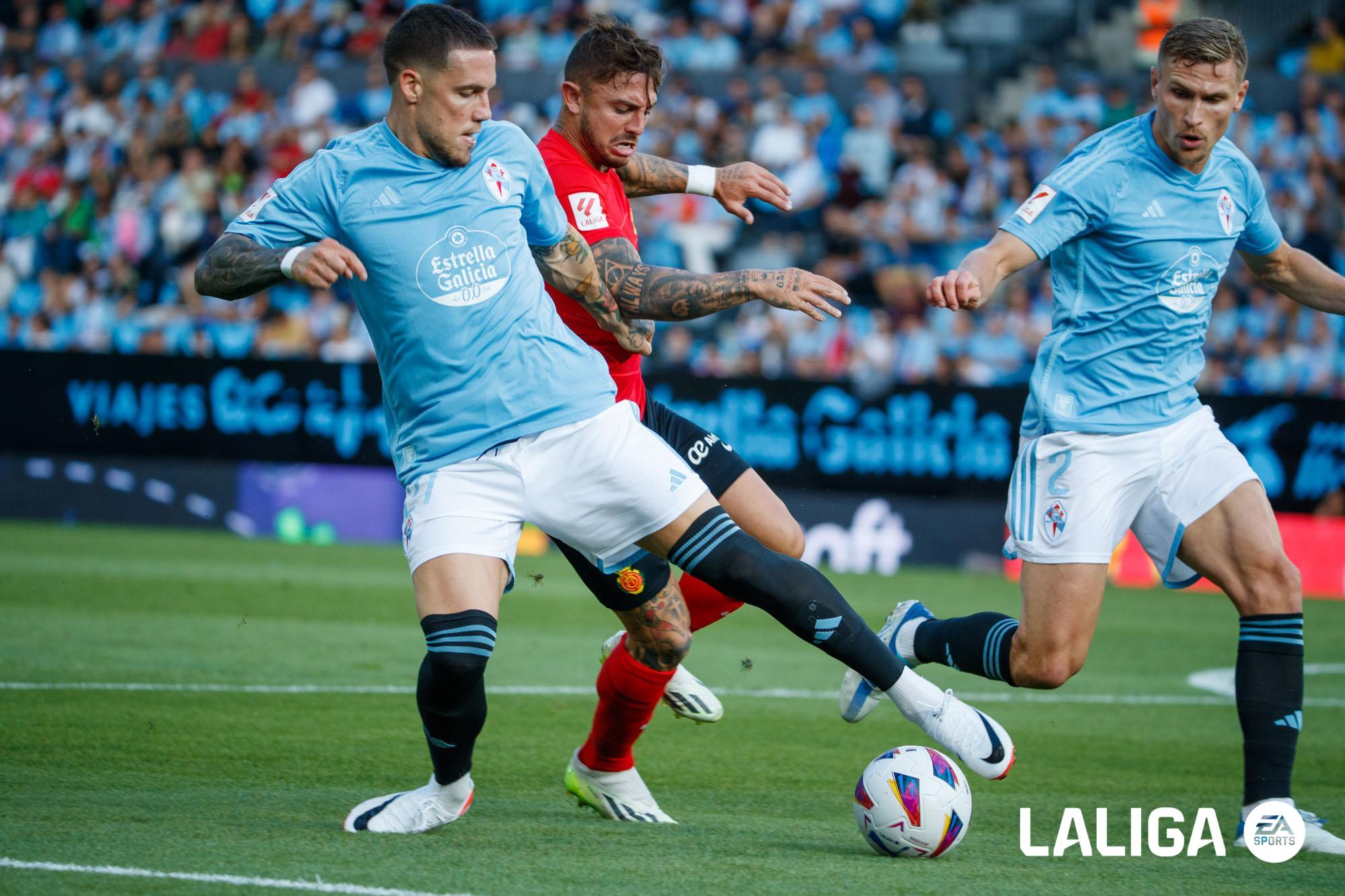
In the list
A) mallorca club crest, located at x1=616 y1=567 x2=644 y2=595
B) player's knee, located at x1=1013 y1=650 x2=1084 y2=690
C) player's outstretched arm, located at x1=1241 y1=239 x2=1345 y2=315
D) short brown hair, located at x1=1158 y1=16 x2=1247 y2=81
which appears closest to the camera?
short brown hair, located at x1=1158 y1=16 x2=1247 y2=81

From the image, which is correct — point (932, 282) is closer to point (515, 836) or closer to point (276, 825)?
point (515, 836)

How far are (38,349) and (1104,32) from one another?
13732mm

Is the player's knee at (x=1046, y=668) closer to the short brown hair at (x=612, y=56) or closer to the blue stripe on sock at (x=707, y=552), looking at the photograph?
the blue stripe on sock at (x=707, y=552)

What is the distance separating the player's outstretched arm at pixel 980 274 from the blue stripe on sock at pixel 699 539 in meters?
0.93

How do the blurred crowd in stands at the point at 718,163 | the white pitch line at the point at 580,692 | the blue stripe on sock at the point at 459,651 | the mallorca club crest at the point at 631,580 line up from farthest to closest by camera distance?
1. the blurred crowd in stands at the point at 718,163
2. the white pitch line at the point at 580,692
3. the mallorca club crest at the point at 631,580
4. the blue stripe on sock at the point at 459,651

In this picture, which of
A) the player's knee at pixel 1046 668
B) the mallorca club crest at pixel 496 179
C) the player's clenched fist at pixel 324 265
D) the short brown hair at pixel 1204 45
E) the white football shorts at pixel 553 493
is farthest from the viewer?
the player's knee at pixel 1046 668

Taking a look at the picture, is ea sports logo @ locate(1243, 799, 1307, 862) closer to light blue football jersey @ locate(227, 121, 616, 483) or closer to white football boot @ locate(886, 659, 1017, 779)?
white football boot @ locate(886, 659, 1017, 779)

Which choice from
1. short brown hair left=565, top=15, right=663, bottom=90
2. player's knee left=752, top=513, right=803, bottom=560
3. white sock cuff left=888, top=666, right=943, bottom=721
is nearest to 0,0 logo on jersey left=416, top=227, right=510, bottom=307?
short brown hair left=565, top=15, right=663, bottom=90

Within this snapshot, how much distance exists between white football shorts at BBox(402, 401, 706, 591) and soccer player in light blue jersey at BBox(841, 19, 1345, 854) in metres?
1.20

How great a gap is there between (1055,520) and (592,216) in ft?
6.30

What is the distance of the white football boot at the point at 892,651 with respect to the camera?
18.5 ft

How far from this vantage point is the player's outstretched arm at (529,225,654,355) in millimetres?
5301

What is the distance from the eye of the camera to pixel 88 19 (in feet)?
72.5

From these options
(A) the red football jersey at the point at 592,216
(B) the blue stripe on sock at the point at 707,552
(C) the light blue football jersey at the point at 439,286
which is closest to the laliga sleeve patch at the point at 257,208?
(C) the light blue football jersey at the point at 439,286
